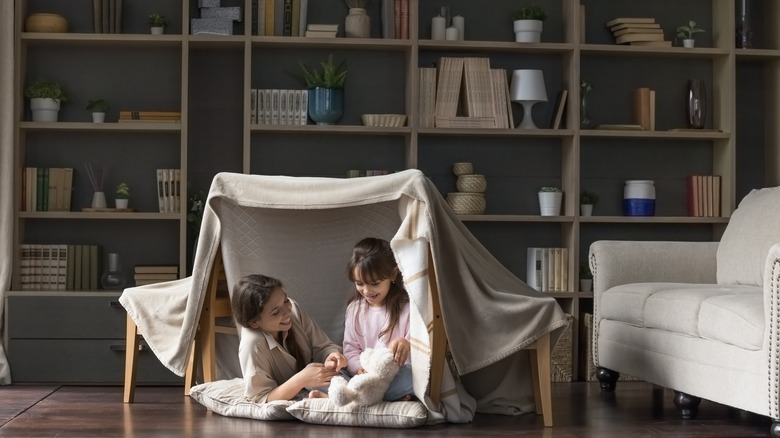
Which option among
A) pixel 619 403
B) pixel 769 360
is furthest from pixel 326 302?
pixel 769 360

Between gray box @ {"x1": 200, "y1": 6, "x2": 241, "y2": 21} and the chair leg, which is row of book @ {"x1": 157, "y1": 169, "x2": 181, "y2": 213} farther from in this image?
the chair leg

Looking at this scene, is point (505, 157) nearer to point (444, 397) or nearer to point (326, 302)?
point (326, 302)

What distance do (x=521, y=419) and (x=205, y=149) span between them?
2629mm

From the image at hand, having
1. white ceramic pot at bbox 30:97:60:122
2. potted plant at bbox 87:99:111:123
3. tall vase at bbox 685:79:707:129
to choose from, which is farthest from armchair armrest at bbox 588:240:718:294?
white ceramic pot at bbox 30:97:60:122

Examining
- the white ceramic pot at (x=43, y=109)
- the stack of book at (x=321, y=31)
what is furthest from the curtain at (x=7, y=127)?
the stack of book at (x=321, y=31)

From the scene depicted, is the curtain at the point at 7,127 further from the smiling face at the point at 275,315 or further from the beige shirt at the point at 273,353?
the smiling face at the point at 275,315

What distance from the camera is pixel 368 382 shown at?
12.2 feet

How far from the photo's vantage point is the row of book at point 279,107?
18.7ft

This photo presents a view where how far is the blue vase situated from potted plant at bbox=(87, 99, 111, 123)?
1.06m

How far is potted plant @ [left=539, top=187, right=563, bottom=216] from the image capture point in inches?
229

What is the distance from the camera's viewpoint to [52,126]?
18.2ft

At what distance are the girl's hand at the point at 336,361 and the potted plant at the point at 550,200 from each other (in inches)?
88.1

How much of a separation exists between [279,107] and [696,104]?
88.0 inches

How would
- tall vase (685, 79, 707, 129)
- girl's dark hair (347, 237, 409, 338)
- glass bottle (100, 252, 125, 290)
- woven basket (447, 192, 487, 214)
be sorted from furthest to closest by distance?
tall vase (685, 79, 707, 129) → woven basket (447, 192, 487, 214) → glass bottle (100, 252, 125, 290) → girl's dark hair (347, 237, 409, 338)
